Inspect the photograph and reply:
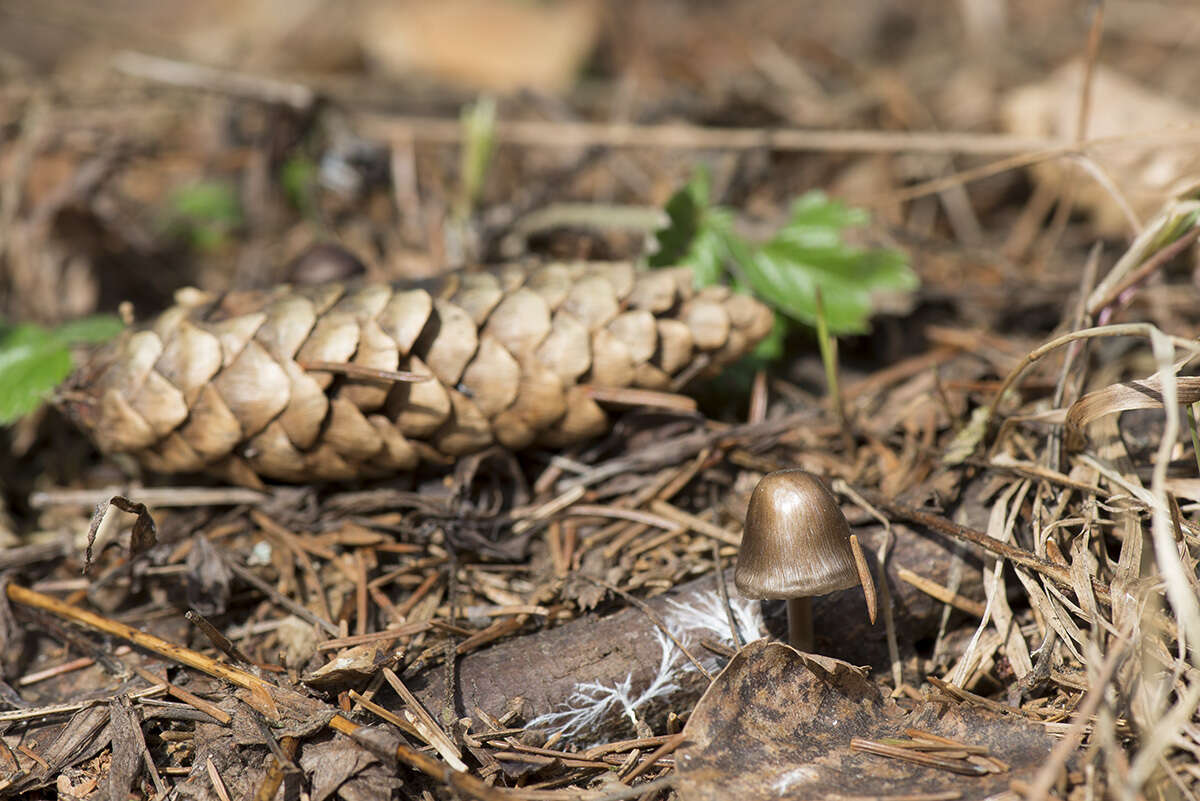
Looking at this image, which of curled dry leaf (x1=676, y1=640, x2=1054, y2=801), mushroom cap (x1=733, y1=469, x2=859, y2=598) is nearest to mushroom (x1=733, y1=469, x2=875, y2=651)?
mushroom cap (x1=733, y1=469, x2=859, y2=598)

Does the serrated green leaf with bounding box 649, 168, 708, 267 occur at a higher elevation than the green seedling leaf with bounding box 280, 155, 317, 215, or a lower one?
lower

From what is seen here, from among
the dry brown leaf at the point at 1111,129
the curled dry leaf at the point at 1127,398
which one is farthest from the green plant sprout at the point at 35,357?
the dry brown leaf at the point at 1111,129

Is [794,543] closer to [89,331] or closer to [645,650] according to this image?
[645,650]

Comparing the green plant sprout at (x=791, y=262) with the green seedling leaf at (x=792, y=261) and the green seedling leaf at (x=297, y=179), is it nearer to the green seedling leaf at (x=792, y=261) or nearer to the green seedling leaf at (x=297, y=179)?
the green seedling leaf at (x=792, y=261)

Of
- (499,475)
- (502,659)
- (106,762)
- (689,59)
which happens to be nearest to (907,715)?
(502,659)

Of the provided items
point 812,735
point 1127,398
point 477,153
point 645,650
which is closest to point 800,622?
point 812,735

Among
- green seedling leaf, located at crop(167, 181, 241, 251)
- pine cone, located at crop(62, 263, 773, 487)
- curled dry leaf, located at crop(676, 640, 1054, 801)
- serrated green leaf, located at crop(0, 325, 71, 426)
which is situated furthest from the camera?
green seedling leaf, located at crop(167, 181, 241, 251)

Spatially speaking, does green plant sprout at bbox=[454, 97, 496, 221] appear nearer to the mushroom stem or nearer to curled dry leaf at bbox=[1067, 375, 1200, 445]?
the mushroom stem
